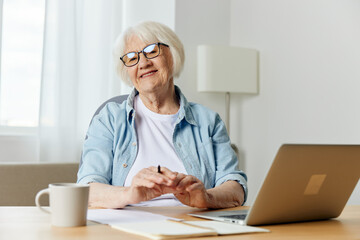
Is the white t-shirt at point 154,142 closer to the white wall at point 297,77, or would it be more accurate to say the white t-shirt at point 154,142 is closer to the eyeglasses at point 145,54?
the eyeglasses at point 145,54

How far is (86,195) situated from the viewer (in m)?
1.04

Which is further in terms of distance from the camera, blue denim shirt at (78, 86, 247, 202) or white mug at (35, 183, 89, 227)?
blue denim shirt at (78, 86, 247, 202)

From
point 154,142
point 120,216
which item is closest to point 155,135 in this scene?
point 154,142

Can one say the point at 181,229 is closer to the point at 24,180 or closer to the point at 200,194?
the point at 200,194

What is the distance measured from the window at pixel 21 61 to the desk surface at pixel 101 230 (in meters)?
1.97

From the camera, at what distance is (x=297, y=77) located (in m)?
3.20

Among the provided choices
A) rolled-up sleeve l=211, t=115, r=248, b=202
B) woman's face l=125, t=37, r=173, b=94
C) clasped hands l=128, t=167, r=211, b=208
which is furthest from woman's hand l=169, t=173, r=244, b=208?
woman's face l=125, t=37, r=173, b=94

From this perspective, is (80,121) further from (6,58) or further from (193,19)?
(193,19)

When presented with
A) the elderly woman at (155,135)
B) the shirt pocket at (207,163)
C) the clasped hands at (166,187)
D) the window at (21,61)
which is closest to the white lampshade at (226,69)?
the window at (21,61)

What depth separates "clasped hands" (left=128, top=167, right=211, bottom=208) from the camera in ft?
4.22

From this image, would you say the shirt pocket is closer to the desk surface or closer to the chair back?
the desk surface

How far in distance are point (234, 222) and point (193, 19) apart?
2649 millimetres

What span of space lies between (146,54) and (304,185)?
3.14ft

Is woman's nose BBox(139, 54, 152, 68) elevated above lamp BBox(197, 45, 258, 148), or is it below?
below
